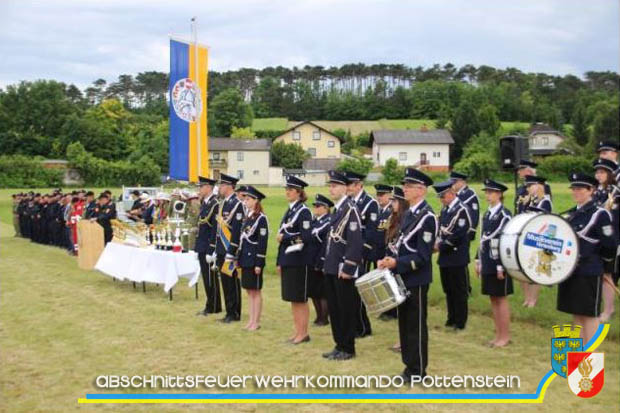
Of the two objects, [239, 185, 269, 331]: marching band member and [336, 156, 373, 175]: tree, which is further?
[336, 156, 373, 175]: tree

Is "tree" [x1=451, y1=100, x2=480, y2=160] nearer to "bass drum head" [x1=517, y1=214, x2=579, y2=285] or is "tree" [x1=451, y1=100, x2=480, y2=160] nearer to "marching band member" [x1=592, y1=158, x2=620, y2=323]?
"marching band member" [x1=592, y1=158, x2=620, y2=323]

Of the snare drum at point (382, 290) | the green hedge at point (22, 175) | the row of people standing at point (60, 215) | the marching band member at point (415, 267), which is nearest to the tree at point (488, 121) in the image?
the green hedge at point (22, 175)

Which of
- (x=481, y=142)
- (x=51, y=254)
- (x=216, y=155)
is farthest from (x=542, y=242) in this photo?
(x=216, y=155)

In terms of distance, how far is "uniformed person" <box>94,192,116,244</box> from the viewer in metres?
16.3

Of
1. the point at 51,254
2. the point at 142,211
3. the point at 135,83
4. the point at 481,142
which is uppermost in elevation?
the point at 135,83

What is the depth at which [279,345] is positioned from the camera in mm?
7930

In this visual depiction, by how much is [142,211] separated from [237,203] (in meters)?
9.33

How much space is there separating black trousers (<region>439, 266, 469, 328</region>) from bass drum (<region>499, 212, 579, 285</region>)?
238cm

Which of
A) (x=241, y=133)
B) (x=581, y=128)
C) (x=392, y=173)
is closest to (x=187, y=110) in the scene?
(x=392, y=173)

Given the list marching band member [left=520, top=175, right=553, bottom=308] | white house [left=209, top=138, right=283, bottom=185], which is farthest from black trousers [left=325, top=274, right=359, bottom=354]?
white house [left=209, top=138, right=283, bottom=185]

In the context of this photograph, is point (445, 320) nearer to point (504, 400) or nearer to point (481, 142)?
point (504, 400)

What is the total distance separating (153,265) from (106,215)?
6274 mm

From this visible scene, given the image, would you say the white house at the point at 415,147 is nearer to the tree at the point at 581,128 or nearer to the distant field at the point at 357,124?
the tree at the point at 581,128

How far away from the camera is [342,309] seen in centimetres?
717
